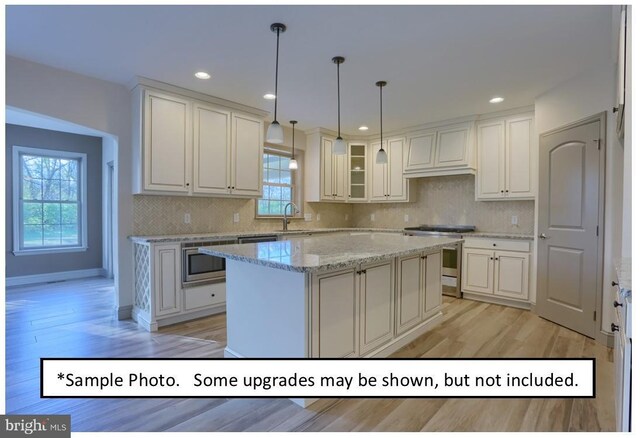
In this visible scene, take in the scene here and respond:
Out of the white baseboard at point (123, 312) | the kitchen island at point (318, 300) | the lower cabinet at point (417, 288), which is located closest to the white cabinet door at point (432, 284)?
the lower cabinet at point (417, 288)

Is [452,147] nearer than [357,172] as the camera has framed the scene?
Yes

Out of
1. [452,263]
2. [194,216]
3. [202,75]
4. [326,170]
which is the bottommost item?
[452,263]

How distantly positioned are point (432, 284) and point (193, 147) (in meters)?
2.89

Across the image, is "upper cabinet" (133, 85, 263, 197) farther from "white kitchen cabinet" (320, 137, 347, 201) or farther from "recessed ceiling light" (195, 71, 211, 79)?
"white kitchen cabinet" (320, 137, 347, 201)

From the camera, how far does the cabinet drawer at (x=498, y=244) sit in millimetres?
3895

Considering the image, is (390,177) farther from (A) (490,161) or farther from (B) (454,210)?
(A) (490,161)

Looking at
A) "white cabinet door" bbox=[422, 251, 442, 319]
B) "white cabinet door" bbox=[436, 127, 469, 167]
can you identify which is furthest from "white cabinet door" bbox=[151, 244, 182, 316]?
"white cabinet door" bbox=[436, 127, 469, 167]

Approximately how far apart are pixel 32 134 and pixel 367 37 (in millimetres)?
5476

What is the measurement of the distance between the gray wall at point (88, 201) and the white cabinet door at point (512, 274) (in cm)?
629

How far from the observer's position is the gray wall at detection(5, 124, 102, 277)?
197 inches

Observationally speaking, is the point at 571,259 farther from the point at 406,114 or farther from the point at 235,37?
the point at 235,37

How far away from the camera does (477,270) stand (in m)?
4.26

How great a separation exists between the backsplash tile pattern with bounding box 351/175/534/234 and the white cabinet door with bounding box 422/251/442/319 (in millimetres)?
1835

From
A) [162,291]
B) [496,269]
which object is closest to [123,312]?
[162,291]
